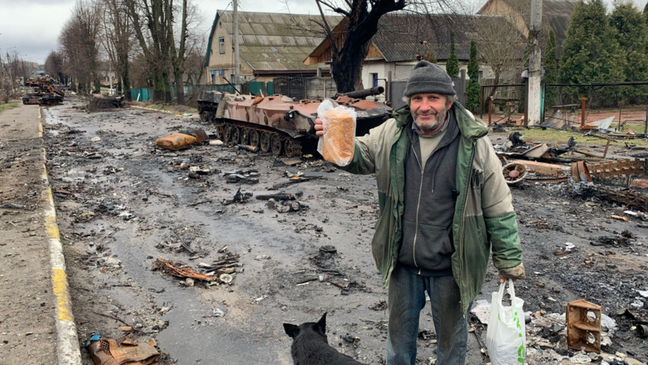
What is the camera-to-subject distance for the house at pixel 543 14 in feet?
104

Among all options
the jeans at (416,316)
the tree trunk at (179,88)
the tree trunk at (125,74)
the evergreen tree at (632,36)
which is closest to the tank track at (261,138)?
the jeans at (416,316)

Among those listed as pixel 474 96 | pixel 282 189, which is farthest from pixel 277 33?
pixel 282 189

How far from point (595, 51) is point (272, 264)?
2675 cm

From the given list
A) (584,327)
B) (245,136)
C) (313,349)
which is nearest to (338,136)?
(313,349)

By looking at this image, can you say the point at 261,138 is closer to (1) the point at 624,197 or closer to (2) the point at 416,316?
(1) the point at 624,197

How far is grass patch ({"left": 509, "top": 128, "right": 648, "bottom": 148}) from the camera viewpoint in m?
14.0

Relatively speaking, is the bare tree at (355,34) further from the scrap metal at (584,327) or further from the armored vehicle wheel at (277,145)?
the scrap metal at (584,327)

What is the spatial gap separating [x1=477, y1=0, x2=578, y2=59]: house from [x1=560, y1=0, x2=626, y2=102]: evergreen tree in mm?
1834

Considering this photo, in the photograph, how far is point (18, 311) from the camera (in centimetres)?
428

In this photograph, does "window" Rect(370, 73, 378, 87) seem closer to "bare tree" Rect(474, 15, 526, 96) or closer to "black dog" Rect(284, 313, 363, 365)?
"bare tree" Rect(474, 15, 526, 96)

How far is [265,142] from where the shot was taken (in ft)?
49.6

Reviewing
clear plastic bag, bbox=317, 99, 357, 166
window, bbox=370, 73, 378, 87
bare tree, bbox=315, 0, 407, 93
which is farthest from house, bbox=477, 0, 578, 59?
clear plastic bag, bbox=317, 99, 357, 166

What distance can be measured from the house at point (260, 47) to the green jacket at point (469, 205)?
121 feet

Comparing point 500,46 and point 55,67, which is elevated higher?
point 55,67
